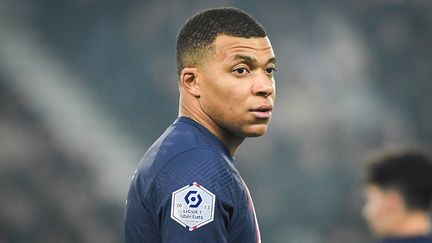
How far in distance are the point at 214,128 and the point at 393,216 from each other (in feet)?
2.83

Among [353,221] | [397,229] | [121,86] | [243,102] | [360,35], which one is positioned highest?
[360,35]

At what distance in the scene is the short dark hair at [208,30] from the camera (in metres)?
2.47

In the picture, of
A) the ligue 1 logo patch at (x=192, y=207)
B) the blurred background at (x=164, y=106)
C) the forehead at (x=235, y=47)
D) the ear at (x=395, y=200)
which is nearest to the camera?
the ligue 1 logo patch at (x=192, y=207)

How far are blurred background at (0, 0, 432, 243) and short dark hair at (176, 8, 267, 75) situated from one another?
508cm

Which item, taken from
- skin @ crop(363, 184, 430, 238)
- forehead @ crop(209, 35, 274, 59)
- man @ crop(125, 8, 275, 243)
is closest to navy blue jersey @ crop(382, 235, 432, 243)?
skin @ crop(363, 184, 430, 238)

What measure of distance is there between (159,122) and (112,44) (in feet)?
3.28

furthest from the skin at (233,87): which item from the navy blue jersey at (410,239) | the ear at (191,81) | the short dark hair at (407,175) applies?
the short dark hair at (407,175)

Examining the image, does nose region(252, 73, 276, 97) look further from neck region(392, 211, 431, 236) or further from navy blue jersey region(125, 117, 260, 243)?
neck region(392, 211, 431, 236)

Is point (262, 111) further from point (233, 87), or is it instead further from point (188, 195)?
point (188, 195)

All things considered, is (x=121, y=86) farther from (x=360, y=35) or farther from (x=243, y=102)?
(x=243, y=102)

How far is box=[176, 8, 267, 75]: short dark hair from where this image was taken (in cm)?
247

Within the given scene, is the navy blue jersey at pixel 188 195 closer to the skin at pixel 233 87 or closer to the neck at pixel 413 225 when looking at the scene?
the skin at pixel 233 87

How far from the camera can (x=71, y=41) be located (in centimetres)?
808

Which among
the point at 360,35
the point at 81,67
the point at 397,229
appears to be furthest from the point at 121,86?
the point at 397,229
